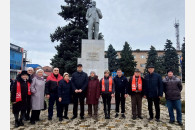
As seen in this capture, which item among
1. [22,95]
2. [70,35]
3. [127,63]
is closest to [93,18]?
[22,95]

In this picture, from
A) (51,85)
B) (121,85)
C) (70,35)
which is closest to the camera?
(51,85)

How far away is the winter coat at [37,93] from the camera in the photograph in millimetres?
4785

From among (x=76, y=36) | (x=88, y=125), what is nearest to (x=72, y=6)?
(x=76, y=36)

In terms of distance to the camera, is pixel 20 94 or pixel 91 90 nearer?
pixel 20 94

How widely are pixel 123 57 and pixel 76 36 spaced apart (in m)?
23.0

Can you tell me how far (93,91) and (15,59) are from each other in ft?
140

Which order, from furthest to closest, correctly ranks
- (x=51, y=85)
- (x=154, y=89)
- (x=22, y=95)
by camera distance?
(x=51, y=85)
(x=154, y=89)
(x=22, y=95)

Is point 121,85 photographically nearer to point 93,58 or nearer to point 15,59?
point 93,58

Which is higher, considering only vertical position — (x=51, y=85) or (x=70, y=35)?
(x=70, y=35)

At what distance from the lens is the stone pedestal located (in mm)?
7382

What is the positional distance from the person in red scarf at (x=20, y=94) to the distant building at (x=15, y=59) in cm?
3924

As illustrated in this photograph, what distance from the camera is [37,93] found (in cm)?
487

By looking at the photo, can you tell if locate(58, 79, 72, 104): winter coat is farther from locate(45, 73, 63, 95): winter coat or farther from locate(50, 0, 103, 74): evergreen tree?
locate(50, 0, 103, 74): evergreen tree

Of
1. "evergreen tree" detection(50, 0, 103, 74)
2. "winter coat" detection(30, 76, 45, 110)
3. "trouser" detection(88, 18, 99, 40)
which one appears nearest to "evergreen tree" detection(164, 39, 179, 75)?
"evergreen tree" detection(50, 0, 103, 74)
